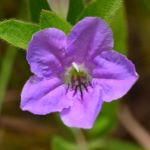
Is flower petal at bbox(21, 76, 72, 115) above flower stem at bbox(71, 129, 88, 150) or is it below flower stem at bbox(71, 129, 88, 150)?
above

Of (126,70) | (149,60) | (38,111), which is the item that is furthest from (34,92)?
(149,60)

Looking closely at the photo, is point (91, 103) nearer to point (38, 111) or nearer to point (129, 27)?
point (38, 111)

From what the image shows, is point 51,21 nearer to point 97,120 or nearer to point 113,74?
point 113,74

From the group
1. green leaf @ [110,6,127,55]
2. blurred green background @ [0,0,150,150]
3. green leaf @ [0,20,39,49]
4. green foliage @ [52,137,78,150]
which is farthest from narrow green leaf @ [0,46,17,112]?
green leaf @ [0,20,39,49]

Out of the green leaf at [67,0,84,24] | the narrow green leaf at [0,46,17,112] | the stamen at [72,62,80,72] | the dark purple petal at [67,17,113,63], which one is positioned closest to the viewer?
the dark purple petal at [67,17,113,63]

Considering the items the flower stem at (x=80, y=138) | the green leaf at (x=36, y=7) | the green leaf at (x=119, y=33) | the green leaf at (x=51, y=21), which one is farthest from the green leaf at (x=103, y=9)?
the flower stem at (x=80, y=138)

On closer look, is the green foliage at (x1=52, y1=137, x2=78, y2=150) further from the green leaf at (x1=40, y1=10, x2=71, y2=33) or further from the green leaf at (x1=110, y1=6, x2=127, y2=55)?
the green leaf at (x1=40, y1=10, x2=71, y2=33)

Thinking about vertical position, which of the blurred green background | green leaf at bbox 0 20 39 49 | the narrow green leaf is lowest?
the blurred green background
